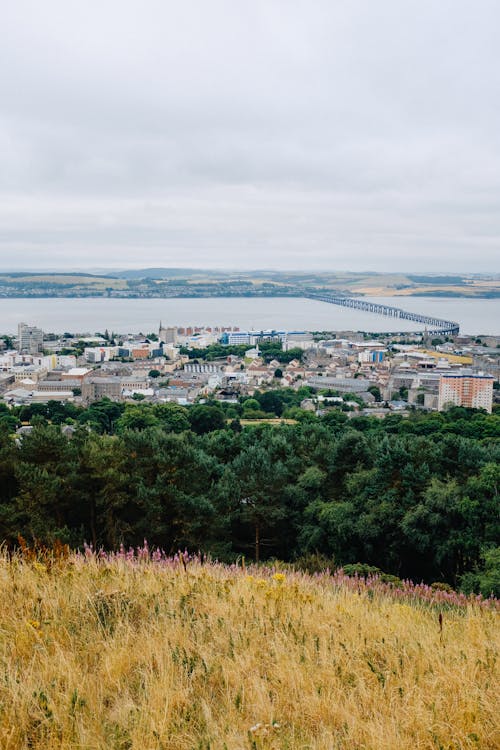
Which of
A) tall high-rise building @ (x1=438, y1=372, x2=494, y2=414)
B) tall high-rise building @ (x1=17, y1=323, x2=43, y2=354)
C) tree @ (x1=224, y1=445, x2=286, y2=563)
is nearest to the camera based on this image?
tree @ (x1=224, y1=445, x2=286, y2=563)

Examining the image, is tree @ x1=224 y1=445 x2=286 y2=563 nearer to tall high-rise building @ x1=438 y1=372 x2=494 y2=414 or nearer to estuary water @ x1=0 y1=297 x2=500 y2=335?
tall high-rise building @ x1=438 y1=372 x2=494 y2=414

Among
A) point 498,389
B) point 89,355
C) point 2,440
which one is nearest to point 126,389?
point 89,355

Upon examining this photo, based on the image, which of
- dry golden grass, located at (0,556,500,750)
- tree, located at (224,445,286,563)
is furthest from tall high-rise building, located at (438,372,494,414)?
dry golden grass, located at (0,556,500,750)

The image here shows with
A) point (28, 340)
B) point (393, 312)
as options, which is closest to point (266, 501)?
point (28, 340)

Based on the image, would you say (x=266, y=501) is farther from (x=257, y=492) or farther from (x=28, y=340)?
(x=28, y=340)

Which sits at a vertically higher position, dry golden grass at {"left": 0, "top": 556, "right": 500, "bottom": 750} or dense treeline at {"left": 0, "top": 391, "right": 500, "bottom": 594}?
dry golden grass at {"left": 0, "top": 556, "right": 500, "bottom": 750}

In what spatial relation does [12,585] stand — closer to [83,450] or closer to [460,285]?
[83,450]

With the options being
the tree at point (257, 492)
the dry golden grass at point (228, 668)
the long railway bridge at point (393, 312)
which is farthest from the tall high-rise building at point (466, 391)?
the long railway bridge at point (393, 312)

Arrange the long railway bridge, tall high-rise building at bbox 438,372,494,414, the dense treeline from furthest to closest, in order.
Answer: the long railway bridge, tall high-rise building at bbox 438,372,494,414, the dense treeline
